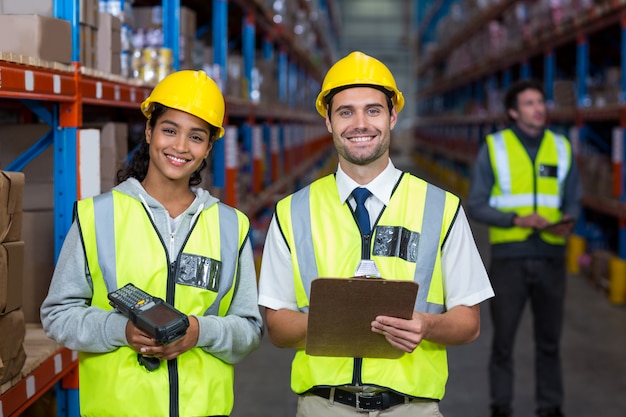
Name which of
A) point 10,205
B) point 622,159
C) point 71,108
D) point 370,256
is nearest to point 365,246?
point 370,256

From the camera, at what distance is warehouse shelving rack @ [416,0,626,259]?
758cm

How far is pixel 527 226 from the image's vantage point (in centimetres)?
432

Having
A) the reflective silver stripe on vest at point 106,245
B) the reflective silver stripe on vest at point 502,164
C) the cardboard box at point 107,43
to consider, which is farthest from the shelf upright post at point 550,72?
the reflective silver stripe on vest at point 106,245

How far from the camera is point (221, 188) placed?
577 centimetres

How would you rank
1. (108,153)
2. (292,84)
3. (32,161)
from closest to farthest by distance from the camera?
(32,161), (108,153), (292,84)

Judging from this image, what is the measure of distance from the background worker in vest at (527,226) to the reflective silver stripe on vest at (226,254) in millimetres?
2437

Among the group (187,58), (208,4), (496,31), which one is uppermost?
(496,31)

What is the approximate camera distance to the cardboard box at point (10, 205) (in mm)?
2332

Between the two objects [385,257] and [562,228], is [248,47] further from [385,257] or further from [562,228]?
[385,257]

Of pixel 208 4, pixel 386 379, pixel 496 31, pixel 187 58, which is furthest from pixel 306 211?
pixel 496 31

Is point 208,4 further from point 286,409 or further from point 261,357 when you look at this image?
point 286,409

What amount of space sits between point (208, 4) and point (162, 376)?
17.1 ft

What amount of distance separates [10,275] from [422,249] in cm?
128

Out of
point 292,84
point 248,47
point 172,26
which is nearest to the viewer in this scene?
point 172,26
